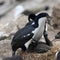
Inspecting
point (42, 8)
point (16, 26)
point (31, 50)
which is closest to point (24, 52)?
point (31, 50)

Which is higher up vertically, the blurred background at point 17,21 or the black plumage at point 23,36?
the black plumage at point 23,36

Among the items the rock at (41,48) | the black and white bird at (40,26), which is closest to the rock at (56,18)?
the rock at (41,48)

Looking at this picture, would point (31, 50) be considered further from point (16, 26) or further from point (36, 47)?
point (16, 26)

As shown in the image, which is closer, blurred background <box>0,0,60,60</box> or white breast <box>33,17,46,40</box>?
white breast <box>33,17,46,40</box>

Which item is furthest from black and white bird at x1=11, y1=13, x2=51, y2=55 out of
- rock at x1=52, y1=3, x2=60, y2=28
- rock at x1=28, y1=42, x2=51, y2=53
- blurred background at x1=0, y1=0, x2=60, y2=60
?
rock at x1=52, y1=3, x2=60, y2=28

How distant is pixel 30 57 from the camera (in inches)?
265

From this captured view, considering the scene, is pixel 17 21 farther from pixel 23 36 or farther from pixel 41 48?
pixel 23 36

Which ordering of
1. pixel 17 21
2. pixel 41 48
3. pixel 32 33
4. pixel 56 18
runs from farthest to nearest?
pixel 17 21, pixel 56 18, pixel 41 48, pixel 32 33

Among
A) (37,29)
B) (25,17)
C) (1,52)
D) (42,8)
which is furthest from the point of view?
(42,8)

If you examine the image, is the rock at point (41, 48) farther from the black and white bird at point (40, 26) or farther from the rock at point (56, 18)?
the rock at point (56, 18)

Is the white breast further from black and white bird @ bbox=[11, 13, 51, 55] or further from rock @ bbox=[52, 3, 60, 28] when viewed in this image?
rock @ bbox=[52, 3, 60, 28]

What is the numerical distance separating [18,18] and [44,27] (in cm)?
342

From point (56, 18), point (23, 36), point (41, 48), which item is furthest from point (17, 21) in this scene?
point (23, 36)

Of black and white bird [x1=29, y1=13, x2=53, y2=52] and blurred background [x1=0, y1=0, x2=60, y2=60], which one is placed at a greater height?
black and white bird [x1=29, y1=13, x2=53, y2=52]
